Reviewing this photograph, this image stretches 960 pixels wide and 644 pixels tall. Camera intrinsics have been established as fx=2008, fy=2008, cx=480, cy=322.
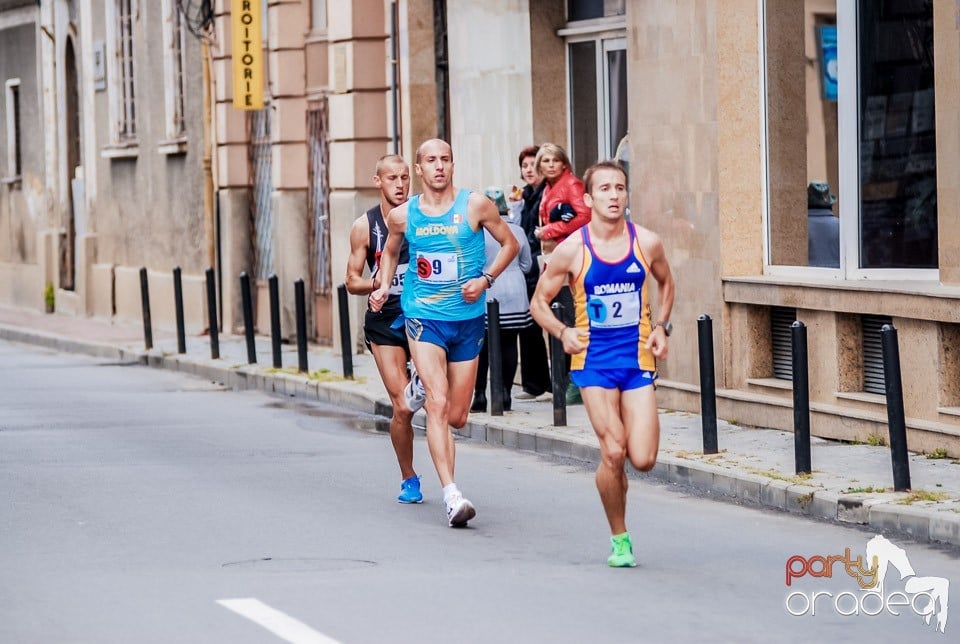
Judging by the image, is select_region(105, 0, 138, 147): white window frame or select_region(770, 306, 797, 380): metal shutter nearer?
select_region(770, 306, 797, 380): metal shutter

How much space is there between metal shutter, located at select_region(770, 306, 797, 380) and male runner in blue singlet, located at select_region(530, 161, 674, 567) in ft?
17.1

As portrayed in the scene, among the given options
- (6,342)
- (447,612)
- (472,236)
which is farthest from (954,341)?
(6,342)

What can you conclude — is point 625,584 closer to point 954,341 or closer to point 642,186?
point 954,341

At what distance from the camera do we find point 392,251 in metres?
10.6

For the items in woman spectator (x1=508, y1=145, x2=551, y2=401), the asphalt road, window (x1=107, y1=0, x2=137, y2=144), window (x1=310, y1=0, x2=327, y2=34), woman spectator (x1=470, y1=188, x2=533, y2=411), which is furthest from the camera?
window (x1=107, y1=0, x2=137, y2=144)

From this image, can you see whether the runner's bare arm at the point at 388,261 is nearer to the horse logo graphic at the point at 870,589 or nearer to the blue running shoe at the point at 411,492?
the blue running shoe at the point at 411,492

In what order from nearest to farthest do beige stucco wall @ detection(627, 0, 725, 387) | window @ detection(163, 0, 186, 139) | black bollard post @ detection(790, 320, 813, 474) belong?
black bollard post @ detection(790, 320, 813, 474) → beige stucco wall @ detection(627, 0, 725, 387) → window @ detection(163, 0, 186, 139)

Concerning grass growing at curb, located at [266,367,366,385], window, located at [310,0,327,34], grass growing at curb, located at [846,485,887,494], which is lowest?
grass growing at curb, located at [846,485,887,494]

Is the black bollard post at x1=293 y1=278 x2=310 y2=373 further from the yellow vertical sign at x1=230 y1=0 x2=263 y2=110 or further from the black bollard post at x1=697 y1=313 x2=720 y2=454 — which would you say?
the black bollard post at x1=697 y1=313 x2=720 y2=454

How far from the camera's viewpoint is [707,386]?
1191 centimetres

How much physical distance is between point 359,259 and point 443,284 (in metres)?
0.99

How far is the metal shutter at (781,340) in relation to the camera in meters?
13.8

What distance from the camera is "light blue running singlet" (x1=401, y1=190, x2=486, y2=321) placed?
33.4ft

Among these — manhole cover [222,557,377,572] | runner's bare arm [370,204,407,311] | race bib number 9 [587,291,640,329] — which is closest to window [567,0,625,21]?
runner's bare arm [370,204,407,311]
